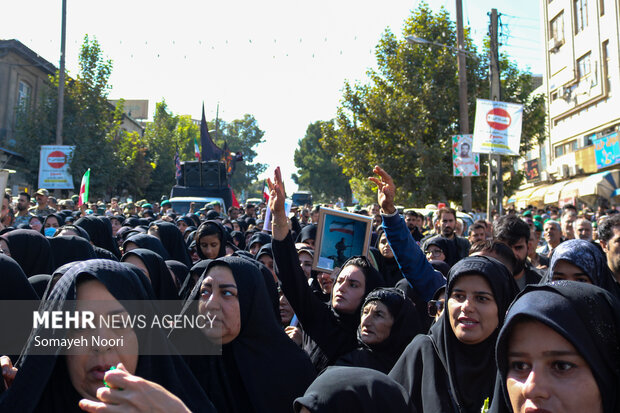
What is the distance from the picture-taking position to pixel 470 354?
8.94 ft

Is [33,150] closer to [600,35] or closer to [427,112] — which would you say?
[427,112]

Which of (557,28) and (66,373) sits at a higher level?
(557,28)

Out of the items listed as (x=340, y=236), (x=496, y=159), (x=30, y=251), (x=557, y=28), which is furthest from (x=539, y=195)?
(x=30, y=251)

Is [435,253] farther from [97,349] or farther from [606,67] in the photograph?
[606,67]

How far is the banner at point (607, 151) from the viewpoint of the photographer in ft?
78.7

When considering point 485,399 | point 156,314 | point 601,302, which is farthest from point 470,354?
point 156,314

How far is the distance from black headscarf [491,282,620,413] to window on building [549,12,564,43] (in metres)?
31.9

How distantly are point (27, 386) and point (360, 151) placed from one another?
19.2 metres

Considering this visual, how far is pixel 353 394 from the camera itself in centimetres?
198

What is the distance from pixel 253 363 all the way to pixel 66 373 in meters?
1.00

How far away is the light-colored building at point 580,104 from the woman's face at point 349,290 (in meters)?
22.0

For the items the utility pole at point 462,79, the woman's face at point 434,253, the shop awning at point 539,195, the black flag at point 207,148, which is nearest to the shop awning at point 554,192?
the shop awning at point 539,195

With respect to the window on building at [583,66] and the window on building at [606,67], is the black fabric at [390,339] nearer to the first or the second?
the window on building at [606,67]

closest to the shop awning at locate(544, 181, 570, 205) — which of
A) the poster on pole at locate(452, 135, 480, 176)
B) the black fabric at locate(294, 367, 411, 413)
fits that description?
the poster on pole at locate(452, 135, 480, 176)
